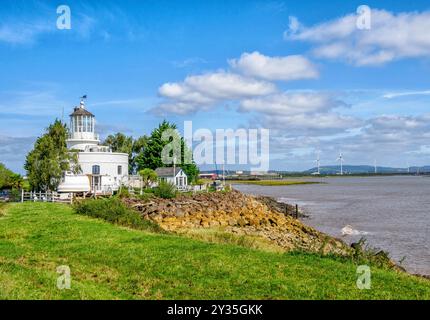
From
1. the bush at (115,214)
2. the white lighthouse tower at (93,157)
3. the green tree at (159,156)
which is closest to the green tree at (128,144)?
the green tree at (159,156)

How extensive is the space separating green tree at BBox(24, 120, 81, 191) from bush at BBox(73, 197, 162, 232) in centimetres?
1667

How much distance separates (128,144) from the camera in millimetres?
70188

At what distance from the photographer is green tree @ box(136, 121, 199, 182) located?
219 ft

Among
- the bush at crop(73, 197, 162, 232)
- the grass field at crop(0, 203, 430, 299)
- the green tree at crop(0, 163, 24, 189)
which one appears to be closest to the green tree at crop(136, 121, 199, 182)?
the green tree at crop(0, 163, 24, 189)

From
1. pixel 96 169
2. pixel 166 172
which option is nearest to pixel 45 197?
pixel 96 169

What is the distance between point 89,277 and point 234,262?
4.19 metres

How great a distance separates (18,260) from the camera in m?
14.5

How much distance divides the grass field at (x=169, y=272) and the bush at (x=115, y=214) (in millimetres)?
4692

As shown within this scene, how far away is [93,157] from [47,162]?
571 centimetres

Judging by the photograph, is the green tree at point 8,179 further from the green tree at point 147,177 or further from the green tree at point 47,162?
the green tree at point 147,177

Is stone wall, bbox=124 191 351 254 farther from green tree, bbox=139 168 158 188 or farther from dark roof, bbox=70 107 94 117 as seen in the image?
dark roof, bbox=70 107 94 117

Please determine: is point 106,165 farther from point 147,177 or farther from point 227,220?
point 227,220
